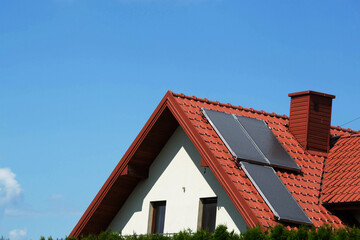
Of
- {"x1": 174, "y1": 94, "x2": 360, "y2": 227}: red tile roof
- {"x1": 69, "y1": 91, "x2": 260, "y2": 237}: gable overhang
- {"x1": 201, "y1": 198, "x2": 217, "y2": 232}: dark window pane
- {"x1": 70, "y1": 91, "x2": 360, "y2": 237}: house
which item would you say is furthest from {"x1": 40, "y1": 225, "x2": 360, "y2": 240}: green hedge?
{"x1": 201, "y1": 198, "x2": 217, "y2": 232}: dark window pane

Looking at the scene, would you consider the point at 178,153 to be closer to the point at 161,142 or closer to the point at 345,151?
the point at 161,142

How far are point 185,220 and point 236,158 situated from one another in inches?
109

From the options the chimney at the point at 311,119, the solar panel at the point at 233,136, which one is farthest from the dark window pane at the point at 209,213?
the chimney at the point at 311,119

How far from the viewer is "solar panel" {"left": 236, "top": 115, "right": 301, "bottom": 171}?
65.6 feet

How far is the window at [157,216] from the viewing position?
861 inches

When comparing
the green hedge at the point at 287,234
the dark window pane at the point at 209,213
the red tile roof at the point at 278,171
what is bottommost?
the green hedge at the point at 287,234

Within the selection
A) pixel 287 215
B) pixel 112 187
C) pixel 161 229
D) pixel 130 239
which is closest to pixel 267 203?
pixel 287 215

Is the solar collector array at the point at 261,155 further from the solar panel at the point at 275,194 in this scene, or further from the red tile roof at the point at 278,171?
the red tile roof at the point at 278,171

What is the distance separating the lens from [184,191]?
21156mm

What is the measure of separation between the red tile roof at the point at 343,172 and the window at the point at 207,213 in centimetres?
287

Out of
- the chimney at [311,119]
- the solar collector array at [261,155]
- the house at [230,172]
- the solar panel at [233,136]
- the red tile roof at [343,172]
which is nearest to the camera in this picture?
the solar collector array at [261,155]

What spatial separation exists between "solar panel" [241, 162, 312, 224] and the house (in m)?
0.03

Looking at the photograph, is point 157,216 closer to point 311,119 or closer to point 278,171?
point 278,171

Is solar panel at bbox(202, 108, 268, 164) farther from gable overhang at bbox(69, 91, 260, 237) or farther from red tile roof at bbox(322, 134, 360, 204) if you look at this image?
red tile roof at bbox(322, 134, 360, 204)
